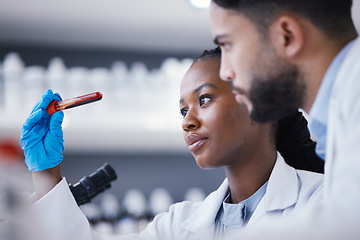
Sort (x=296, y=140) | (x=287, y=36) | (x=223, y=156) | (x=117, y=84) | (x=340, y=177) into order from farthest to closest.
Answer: (x=117, y=84), (x=296, y=140), (x=223, y=156), (x=287, y=36), (x=340, y=177)

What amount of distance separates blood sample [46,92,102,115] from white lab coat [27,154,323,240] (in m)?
0.20

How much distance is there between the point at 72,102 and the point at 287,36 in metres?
0.57

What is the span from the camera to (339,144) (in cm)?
69

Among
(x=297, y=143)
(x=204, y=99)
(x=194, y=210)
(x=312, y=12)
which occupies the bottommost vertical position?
(x=194, y=210)

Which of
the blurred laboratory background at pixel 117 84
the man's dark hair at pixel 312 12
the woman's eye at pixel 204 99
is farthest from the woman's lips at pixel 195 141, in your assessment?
the blurred laboratory background at pixel 117 84

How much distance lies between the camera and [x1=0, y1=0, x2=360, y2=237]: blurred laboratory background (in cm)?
203

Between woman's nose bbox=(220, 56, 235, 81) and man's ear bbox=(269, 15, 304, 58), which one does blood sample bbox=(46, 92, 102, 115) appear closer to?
woman's nose bbox=(220, 56, 235, 81)

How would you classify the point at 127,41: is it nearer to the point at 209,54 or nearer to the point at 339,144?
the point at 209,54

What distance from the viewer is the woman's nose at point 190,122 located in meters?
1.22

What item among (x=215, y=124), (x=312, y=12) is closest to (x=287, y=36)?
(x=312, y=12)

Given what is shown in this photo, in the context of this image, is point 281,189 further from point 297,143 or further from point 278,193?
point 297,143

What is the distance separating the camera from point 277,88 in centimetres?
82

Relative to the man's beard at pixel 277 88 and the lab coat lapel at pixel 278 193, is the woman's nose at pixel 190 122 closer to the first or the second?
the lab coat lapel at pixel 278 193

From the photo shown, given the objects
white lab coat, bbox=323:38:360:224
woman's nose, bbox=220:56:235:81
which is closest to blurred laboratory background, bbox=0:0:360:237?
woman's nose, bbox=220:56:235:81
